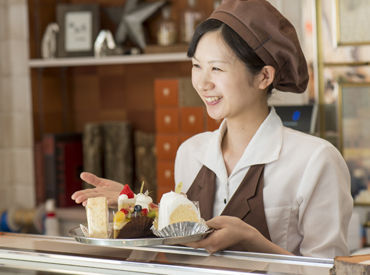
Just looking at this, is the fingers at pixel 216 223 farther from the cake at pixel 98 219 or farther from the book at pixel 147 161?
the book at pixel 147 161

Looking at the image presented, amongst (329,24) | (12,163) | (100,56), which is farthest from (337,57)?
(12,163)

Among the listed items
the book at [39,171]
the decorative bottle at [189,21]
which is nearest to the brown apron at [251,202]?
the decorative bottle at [189,21]

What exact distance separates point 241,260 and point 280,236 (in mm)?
396

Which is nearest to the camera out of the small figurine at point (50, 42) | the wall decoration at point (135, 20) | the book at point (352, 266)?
the book at point (352, 266)

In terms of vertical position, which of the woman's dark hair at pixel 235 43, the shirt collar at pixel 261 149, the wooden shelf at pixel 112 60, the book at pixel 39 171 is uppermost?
the wooden shelf at pixel 112 60

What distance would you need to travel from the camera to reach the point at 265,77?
134cm

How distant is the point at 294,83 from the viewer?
133cm

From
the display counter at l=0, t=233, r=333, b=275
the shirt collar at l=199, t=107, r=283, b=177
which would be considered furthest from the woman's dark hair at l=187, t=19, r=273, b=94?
the display counter at l=0, t=233, r=333, b=275

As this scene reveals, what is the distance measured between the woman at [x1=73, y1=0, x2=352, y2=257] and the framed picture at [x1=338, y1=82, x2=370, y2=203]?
1505 millimetres

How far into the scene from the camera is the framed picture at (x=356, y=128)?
9.15ft

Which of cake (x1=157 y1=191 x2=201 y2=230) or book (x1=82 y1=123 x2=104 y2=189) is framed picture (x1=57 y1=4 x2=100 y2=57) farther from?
cake (x1=157 y1=191 x2=201 y2=230)

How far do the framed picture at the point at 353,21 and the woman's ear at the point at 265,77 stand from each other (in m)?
1.56

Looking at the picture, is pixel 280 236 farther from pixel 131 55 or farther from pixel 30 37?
pixel 30 37

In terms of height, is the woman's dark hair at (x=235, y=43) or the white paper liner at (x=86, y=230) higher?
the woman's dark hair at (x=235, y=43)
